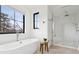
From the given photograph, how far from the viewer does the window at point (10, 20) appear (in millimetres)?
4023

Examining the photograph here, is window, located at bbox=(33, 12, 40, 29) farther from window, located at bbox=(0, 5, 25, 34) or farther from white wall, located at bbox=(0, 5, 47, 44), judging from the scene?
window, located at bbox=(0, 5, 25, 34)

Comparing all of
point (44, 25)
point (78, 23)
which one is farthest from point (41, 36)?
point (78, 23)

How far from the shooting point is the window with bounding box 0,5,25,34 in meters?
4.02

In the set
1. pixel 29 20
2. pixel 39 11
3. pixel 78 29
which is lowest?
pixel 78 29

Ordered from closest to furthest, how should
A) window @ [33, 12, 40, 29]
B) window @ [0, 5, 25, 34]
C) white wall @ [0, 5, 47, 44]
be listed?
window @ [0, 5, 25, 34], white wall @ [0, 5, 47, 44], window @ [33, 12, 40, 29]

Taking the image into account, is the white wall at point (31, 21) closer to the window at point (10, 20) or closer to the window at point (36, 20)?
the window at point (36, 20)

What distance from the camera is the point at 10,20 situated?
453 cm

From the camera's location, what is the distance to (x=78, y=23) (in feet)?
25.3

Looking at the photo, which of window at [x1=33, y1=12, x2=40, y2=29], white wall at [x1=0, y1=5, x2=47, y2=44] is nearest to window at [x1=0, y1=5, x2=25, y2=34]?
white wall at [x1=0, y1=5, x2=47, y2=44]

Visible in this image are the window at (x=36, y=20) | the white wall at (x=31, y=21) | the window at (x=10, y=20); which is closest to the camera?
the window at (x=10, y=20)

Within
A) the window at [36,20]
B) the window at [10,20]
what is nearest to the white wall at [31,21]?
the window at [36,20]
